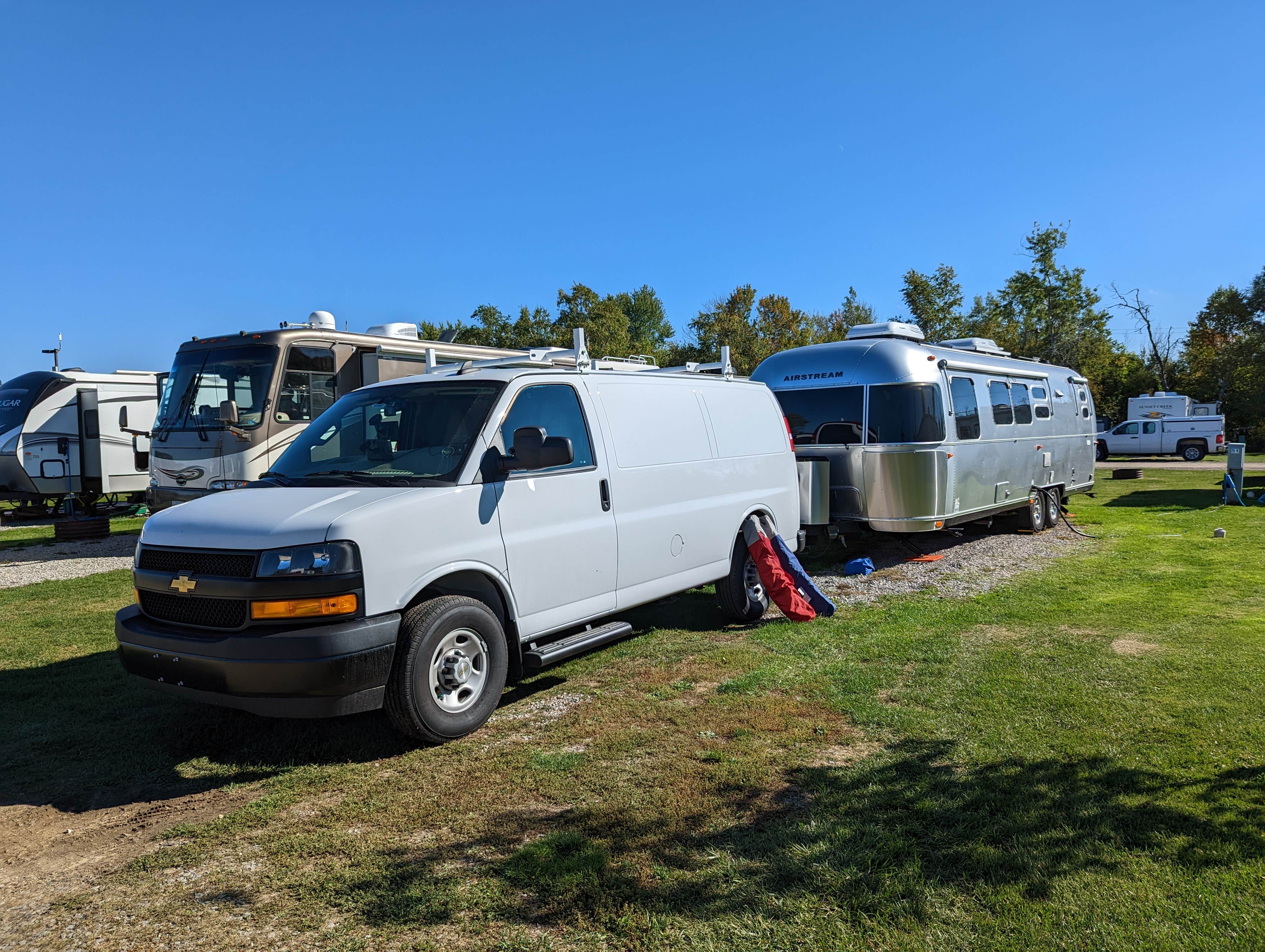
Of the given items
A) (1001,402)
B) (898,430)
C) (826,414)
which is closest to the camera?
(898,430)

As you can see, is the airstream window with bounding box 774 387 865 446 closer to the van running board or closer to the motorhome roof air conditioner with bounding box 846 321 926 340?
the motorhome roof air conditioner with bounding box 846 321 926 340

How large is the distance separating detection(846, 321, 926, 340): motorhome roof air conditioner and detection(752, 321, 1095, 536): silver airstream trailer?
18 millimetres

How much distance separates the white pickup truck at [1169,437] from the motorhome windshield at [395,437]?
33894mm

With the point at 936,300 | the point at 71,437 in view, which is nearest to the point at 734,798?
the point at 71,437

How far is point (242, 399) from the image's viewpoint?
40.2 feet

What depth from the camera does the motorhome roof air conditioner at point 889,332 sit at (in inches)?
452

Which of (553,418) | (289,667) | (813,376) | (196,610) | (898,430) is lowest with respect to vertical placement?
(289,667)

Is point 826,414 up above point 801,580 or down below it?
above

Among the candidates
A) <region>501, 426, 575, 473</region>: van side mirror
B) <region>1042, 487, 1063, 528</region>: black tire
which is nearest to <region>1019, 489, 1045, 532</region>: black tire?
<region>1042, 487, 1063, 528</region>: black tire

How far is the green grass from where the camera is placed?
3.15 metres

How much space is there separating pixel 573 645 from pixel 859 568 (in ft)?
18.5

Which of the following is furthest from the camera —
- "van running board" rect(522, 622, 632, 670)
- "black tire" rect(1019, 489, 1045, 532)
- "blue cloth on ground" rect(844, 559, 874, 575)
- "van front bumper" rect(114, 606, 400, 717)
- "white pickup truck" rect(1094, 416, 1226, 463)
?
"white pickup truck" rect(1094, 416, 1226, 463)

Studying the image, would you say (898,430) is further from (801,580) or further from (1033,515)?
(1033,515)

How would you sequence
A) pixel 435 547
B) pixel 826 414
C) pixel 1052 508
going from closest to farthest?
1. pixel 435 547
2. pixel 826 414
3. pixel 1052 508
